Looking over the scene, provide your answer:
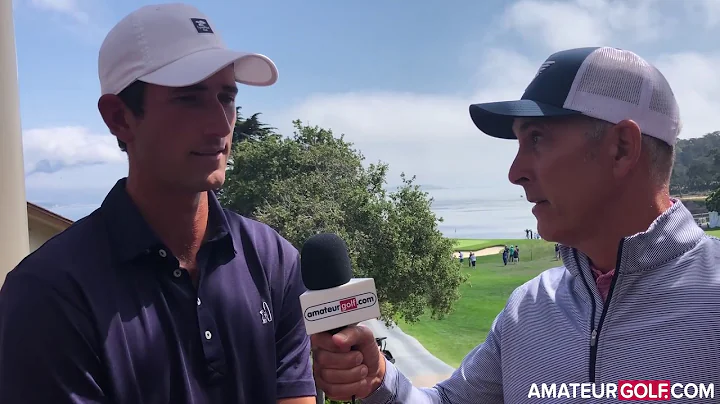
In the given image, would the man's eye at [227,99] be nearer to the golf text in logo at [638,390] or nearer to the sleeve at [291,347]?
the sleeve at [291,347]

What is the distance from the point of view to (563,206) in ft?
3.84

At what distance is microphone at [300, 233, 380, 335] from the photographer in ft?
2.99

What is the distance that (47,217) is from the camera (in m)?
6.50

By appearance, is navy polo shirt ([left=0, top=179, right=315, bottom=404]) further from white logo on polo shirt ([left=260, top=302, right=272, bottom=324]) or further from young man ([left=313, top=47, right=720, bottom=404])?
young man ([left=313, top=47, right=720, bottom=404])

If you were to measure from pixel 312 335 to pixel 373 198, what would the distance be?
976cm

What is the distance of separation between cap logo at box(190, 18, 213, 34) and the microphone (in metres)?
0.58

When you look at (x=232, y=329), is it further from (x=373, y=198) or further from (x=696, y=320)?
(x=373, y=198)

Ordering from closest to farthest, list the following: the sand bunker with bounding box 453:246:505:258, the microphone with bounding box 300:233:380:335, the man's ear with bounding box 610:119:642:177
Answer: the microphone with bounding box 300:233:380:335 < the man's ear with bounding box 610:119:642:177 < the sand bunker with bounding box 453:246:505:258

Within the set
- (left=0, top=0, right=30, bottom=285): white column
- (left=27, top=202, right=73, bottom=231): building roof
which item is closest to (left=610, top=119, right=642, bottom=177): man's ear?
(left=0, top=0, right=30, bottom=285): white column

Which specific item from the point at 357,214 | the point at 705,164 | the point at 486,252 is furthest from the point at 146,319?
the point at 486,252

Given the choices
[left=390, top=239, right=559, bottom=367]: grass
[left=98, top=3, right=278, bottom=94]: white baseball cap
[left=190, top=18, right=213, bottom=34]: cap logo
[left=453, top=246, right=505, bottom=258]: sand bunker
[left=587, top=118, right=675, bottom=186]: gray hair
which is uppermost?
[left=190, top=18, right=213, bottom=34]: cap logo

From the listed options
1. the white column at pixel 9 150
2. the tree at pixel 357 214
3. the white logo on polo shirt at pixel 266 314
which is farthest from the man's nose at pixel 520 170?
the tree at pixel 357 214

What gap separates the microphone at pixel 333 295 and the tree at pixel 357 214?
26.5 ft

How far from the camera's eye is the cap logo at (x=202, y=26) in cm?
123
